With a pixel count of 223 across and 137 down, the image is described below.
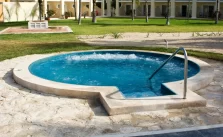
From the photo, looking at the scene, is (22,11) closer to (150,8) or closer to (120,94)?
(150,8)

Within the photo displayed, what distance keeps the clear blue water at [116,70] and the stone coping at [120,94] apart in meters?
0.74

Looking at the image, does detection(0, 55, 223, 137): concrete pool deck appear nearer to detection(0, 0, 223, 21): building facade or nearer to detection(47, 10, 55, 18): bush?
detection(47, 10, 55, 18): bush

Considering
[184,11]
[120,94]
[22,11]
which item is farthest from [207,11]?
[120,94]

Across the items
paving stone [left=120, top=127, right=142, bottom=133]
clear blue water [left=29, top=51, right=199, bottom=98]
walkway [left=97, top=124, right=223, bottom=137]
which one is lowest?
paving stone [left=120, top=127, right=142, bottom=133]

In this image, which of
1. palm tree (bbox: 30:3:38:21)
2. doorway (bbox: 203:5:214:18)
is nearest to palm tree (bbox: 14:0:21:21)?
palm tree (bbox: 30:3:38:21)

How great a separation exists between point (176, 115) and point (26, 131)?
2789 millimetres

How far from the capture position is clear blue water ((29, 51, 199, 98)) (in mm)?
8961

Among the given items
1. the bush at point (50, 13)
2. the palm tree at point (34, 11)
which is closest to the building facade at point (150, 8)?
the bush at point (50, 13)

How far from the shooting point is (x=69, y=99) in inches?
271

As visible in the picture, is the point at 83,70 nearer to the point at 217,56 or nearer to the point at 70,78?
the point at 70,78

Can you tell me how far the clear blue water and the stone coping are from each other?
741 mm

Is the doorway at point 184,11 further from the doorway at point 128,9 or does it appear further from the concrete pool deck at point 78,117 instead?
the concrete pool deck at point 78,117

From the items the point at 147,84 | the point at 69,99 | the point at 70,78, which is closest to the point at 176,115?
the point at 69,99

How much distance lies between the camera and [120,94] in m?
6.63
